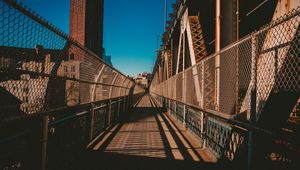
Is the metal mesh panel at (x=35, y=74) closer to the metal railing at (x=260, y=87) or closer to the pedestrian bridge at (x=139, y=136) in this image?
the pedestrian bridge at (x=139, y=136)

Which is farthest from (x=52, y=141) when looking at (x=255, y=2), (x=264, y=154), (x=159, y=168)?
(x=255, y=2)

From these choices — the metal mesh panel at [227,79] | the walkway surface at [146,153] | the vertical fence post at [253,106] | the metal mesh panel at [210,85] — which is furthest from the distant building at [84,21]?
the vertical fence post at [253,106]

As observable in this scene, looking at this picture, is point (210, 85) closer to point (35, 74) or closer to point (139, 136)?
point (139, 136)

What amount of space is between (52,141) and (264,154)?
3.21m

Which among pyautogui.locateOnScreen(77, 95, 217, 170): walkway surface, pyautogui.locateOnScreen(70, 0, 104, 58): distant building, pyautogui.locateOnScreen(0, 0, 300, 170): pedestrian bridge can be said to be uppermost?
pyautogui.locateOnScreen(70, 0, 104, 58): distant building

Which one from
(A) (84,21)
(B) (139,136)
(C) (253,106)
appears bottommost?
(B) (139,136)

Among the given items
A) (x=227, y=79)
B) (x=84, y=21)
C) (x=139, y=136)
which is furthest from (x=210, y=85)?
(x=84, y=21)

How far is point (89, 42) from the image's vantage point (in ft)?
168

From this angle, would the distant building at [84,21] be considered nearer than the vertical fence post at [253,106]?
No

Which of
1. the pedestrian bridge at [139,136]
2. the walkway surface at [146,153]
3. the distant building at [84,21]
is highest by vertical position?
the distant building at [84,21]

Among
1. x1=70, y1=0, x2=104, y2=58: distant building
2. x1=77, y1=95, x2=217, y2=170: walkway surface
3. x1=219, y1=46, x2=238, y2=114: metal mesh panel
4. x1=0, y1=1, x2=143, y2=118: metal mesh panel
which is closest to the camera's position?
x1=0, y1=1, x2=143, y2=118: metal mesh panel

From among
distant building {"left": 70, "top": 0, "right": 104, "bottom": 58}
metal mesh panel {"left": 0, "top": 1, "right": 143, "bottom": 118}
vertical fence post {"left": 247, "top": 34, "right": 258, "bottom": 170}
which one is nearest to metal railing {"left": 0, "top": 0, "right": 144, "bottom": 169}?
metal mesh panel {"left": 0, "top": 1, "right": 143, "bottom": 118}

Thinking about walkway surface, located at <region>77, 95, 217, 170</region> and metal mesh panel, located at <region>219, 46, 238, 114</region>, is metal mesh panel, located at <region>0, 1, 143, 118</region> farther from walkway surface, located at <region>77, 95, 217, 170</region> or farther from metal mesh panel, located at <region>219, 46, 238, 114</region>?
metal mesh panel, located at <region>219, 46, 238, 114</region>

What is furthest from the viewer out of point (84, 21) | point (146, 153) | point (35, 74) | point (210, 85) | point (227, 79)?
point (84, 21)
